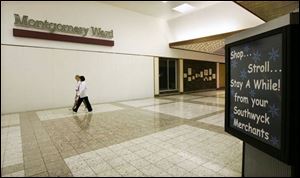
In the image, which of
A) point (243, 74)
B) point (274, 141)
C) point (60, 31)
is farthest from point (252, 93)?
point (60, 31)

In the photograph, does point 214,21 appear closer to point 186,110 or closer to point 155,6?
point 155,6

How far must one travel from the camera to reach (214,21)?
30.2 ft

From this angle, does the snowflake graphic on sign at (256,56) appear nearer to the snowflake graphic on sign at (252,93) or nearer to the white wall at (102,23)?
the snowflake graphic on sign at (252,93)

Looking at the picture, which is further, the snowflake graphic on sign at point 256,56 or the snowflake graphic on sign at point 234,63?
the snowflake graphic on sign at point 234,63

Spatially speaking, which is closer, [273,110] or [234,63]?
[273,110]

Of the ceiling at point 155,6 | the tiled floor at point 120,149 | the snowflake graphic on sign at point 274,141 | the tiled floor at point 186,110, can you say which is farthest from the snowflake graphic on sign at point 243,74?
the ceiling at point 155,6

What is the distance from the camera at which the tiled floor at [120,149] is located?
8.27 feet

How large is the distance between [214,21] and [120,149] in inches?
322

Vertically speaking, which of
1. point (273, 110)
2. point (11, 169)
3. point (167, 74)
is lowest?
point (11, 169)

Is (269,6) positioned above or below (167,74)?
above

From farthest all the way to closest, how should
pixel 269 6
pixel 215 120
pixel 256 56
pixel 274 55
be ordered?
pixel 269 6 → pixel 215 120 → pixel 256 56 → pixel 274 55

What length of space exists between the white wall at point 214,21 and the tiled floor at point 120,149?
213 inches

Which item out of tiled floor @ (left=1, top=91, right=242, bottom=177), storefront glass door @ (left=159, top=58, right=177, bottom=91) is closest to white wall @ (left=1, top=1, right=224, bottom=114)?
storefront glass door @ (left=159, top=58, right=177, bottom=91)

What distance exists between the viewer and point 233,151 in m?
3.07
